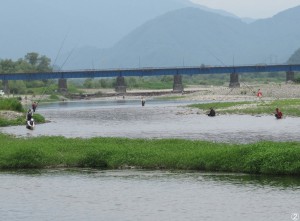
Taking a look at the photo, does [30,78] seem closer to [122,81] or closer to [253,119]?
[122,81]

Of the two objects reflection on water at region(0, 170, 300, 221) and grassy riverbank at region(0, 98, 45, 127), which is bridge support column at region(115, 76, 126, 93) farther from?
reflection on water at region(0, 170, 300, 221)

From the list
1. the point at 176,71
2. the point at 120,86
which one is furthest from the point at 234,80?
the point at 120,86

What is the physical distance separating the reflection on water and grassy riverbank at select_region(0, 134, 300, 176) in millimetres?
849

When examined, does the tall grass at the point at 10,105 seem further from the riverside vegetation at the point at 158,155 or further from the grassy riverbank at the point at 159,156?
the grassy riverbank at the point at 159,156

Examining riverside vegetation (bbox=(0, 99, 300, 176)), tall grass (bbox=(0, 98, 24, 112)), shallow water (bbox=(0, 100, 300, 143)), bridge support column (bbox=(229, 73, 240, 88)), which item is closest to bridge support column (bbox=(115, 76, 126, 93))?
Result: bridge support column (bbox=(229, 73, 240, 88))

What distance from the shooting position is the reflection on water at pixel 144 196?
903 inches

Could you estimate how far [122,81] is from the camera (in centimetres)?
17200

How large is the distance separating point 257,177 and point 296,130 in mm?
21421

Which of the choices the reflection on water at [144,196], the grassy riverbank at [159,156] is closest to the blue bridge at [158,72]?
the grassy riverbank at [159,156]

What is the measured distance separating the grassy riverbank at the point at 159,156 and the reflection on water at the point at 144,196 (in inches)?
33.4

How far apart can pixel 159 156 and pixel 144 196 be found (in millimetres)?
7058

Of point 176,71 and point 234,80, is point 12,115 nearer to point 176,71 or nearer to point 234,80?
point 234,80

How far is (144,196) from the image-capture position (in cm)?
2614

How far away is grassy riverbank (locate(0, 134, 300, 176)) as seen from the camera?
97.2ft
